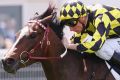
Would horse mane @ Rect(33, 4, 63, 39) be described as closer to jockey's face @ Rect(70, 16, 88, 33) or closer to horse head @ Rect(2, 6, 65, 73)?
horse head @ Rect(2, 6, 65, 73)

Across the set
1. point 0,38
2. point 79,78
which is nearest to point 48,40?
point 79,78

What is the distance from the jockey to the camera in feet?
25.1

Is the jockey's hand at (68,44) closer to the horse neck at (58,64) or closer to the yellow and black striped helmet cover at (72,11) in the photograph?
the horse neck at (58,64)

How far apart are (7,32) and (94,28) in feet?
34.5

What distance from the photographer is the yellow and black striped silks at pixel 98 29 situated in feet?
25.0

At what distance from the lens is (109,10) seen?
7930mm

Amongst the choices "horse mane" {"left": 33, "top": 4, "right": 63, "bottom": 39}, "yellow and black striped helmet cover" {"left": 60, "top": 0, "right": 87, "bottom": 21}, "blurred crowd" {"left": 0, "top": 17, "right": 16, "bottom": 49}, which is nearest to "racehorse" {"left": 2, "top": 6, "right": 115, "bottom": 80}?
"horse mane" {"left": 33, "top": 4, "right": 63, "bottom": 39}

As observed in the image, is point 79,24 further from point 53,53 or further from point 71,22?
point 53,53

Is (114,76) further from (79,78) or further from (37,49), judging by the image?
(37,49)

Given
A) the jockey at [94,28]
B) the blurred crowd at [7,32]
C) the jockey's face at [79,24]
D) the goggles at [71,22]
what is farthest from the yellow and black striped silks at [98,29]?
the blurred crowd at [7,32]

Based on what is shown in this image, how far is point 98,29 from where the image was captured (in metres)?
7.64

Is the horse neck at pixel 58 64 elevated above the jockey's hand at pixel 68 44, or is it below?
below

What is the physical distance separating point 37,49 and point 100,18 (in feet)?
2.56

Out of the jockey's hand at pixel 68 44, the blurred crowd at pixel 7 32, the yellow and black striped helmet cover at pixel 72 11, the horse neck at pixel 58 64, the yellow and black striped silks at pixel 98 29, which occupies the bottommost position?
the blurred crowd at pixel 7 32
